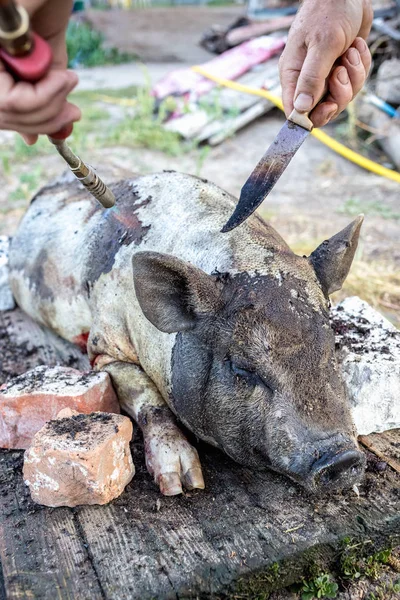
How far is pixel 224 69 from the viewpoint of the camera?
9.73 metres

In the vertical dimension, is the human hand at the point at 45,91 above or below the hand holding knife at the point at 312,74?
above

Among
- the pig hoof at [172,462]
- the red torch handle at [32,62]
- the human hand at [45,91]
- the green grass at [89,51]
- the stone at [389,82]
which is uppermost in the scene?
the red torch handle at [32,62]

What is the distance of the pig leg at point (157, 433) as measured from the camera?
2346 mm

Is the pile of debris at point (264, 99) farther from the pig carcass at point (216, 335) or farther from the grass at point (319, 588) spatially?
the grass at point (319, 588)

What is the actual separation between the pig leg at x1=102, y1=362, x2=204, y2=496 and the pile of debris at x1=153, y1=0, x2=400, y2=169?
508 centimetres

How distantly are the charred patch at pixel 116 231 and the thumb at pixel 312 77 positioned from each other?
2.78 ft

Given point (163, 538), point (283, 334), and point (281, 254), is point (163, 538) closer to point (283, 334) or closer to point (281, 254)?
point (283, 334)

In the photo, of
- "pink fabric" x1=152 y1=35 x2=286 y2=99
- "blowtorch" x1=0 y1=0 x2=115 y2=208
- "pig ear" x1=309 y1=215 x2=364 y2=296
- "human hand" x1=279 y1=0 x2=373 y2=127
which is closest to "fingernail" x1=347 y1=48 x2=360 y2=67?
"human hand" x1=279 y1=0 x2=373 y2=127

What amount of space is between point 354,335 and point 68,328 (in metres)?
1.35

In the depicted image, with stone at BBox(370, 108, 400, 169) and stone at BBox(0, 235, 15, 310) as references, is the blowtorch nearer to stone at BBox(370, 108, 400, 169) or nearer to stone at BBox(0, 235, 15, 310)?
stone at BBox(0, 235, 15, 310)

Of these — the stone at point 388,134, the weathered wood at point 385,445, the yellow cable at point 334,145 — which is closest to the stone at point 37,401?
the weathered wood at point 385,445

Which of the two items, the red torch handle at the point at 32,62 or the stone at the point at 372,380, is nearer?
the red torch handle at the point at 32,62

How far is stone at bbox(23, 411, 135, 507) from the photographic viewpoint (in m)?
2.18

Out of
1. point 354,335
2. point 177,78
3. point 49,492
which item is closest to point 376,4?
point 177,78
